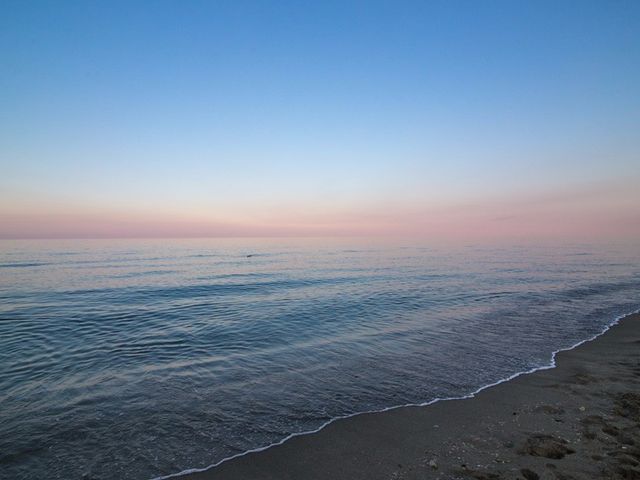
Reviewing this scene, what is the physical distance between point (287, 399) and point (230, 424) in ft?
6.04

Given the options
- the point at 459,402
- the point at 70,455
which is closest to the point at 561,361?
the point at 459,402

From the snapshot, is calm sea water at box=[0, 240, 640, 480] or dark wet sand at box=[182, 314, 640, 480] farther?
calm sea water at box=[0, 240, 640, 480]

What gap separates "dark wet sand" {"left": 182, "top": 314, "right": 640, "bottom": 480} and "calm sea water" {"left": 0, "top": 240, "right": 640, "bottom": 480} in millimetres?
690

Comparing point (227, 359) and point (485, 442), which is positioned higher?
point (485, 442)

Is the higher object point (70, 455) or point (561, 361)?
point (70, 455)

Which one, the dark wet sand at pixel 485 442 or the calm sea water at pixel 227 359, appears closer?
the dark wet sand at pixel 485 442

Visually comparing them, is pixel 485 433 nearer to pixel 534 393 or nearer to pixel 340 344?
pixel 534 393

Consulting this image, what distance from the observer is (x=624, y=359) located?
12039mm

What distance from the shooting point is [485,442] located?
22.2 ft

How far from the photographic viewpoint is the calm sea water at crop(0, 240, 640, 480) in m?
7.27

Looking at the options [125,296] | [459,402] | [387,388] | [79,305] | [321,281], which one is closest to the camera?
[459,402]

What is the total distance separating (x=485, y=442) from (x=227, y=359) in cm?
928

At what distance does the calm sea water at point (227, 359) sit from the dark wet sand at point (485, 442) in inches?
27.2

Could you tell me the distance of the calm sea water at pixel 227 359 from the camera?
727 centimetres
